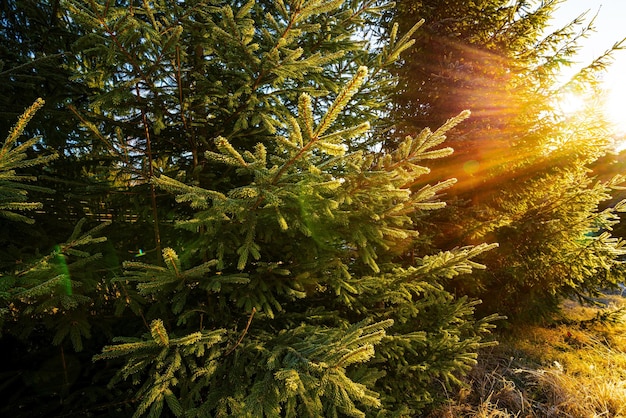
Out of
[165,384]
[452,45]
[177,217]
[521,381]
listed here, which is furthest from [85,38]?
[521,381]

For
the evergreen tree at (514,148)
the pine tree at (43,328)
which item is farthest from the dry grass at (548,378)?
the pine tree at (43,328)

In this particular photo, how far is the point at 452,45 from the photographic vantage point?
16.8 feet

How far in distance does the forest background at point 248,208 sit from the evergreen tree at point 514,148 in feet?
0.13

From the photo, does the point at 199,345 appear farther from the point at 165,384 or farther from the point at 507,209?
the point at 507,209

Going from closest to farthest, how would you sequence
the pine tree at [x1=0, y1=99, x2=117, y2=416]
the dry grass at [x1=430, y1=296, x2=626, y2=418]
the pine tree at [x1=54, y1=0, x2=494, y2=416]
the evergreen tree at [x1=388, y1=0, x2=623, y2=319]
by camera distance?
1. the pine tree at [x1=54, y1=0, x2=494, y2=416]
2. the pine tree at [x1=0, y1=99, x2=117, y2=416]
3. the dry grass at [x1=430, y1=296, x2=626, y2=418]
4. the evergreen tree at [x1=388, y1=0, x2=623, y2=319]

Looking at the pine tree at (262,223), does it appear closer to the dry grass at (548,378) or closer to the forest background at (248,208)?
the forest background at (248,208)

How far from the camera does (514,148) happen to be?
4891 mm

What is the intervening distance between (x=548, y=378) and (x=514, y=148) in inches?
130

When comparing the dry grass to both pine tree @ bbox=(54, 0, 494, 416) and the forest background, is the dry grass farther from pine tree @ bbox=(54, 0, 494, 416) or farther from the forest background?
pine tree @ bbox=(54, 0, 494, 416)

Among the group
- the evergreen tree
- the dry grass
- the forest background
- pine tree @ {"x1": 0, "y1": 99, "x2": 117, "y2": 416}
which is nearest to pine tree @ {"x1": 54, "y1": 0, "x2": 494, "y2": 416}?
the forest background

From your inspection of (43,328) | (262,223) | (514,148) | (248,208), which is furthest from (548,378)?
(43,328)

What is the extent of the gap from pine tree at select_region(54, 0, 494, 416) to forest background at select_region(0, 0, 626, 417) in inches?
0.8

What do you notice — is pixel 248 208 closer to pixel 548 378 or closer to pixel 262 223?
pixel 262 223

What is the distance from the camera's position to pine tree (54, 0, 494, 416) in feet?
5.07
